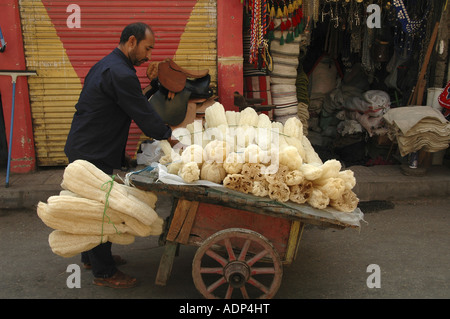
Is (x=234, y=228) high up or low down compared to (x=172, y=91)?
down

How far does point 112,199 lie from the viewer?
2861mm

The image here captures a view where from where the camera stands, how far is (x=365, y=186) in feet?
18.0

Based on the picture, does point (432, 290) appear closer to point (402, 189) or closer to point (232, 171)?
point (232, 171)

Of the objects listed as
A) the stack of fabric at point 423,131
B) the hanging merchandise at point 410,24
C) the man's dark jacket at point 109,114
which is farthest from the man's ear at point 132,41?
the hanging merchandise at point 410,24

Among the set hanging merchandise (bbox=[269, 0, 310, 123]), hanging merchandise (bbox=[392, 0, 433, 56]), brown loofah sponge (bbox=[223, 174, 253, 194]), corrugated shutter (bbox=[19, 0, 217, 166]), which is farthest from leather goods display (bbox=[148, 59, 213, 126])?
hanging merchandise (bbox=[392, 0, 433, 56])

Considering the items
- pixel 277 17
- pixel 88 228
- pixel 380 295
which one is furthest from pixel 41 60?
pixel 380 295

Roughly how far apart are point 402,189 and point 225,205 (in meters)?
3.43

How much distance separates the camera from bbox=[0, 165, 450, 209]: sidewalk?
5172mm

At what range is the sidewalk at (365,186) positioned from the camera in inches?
204

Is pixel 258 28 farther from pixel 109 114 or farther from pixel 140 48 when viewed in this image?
pixel 109 114

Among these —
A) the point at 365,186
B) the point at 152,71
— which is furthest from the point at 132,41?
the point at 365,186

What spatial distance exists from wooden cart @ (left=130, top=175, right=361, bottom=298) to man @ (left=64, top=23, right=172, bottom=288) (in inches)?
Answer: 17.1

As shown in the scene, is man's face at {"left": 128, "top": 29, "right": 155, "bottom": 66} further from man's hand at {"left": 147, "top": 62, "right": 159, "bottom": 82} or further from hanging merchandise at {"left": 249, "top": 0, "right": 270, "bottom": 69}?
hanging merchandise at {"left": 249, "top": 0, "right": 270, "bottom": 69}

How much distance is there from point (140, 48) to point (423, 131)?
3.79 metres
